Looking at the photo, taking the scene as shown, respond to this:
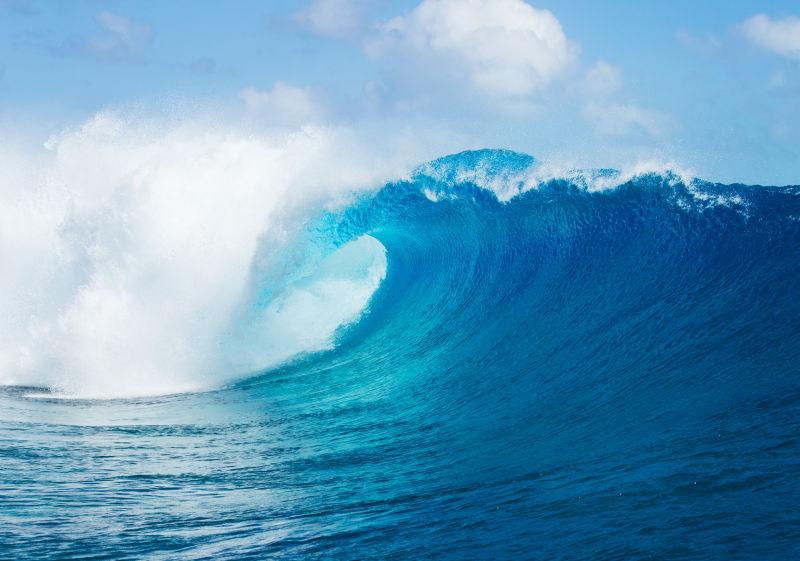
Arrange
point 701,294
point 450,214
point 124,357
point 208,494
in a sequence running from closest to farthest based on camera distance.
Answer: point 208,494 < point 701,294 < point 124,357 < point 450,214

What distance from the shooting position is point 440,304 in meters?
12.4

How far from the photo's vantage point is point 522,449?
5.77 m

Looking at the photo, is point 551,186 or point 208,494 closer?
point 208,494

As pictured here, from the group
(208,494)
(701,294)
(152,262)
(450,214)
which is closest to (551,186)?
(450,214)

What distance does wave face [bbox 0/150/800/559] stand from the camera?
4125 mm

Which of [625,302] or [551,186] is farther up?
[551,186]

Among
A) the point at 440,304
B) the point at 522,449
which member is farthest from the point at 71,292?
the point at 522,449

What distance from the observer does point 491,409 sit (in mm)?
7316

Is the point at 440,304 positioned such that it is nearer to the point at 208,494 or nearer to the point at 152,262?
the point at 152,262

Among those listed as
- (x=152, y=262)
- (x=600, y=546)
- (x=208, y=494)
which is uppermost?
(x=152, y=262)

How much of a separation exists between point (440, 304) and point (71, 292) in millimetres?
5535

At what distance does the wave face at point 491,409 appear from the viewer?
4125 millimetres

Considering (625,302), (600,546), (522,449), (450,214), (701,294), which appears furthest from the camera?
(450,214)

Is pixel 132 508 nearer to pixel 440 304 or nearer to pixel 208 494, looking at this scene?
pixel 208 494
